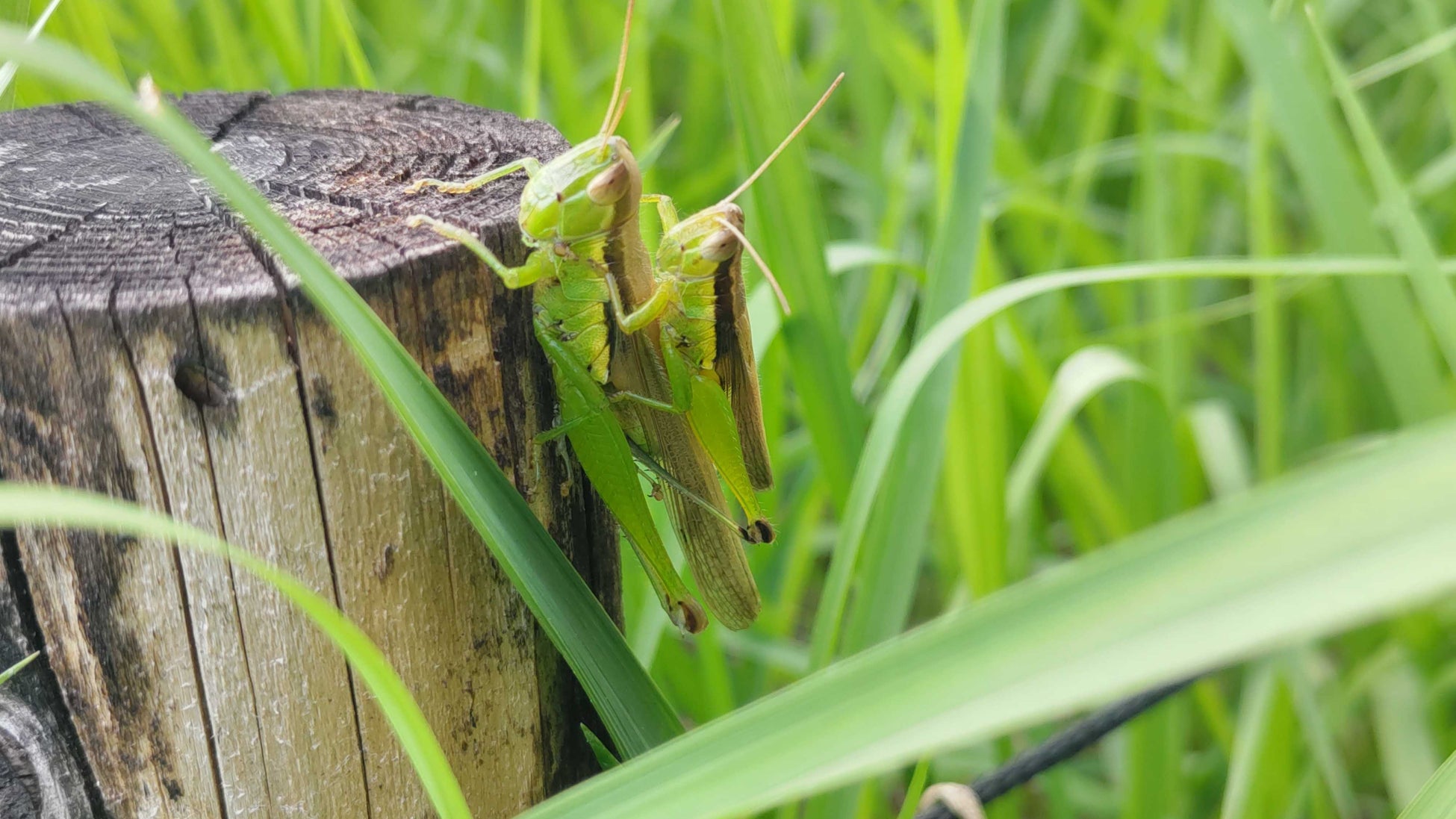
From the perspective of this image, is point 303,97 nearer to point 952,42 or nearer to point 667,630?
point 952,42

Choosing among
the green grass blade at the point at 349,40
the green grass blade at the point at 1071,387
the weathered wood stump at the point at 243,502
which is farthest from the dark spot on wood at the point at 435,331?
the green grass blade at the point at 1071,387

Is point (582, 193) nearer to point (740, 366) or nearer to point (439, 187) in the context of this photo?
point (439, 187)

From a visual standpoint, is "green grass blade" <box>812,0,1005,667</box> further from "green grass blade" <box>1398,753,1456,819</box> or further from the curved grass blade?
"green grass blade" <box>1398,753,1456,819</box>

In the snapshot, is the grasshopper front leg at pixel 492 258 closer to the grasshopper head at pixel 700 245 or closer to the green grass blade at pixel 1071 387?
the grasshopper head at pixel 700 245

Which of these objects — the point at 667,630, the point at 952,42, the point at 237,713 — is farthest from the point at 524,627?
the point at 952,42

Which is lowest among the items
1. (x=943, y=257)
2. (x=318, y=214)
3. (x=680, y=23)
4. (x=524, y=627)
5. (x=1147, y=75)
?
(x=524, y=627)

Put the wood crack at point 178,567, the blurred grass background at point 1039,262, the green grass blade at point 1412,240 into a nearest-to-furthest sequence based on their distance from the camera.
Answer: the wood crack at point 178,567 < the green grass blade at point 1412,240 < the blurred grass background at point 1039,262
